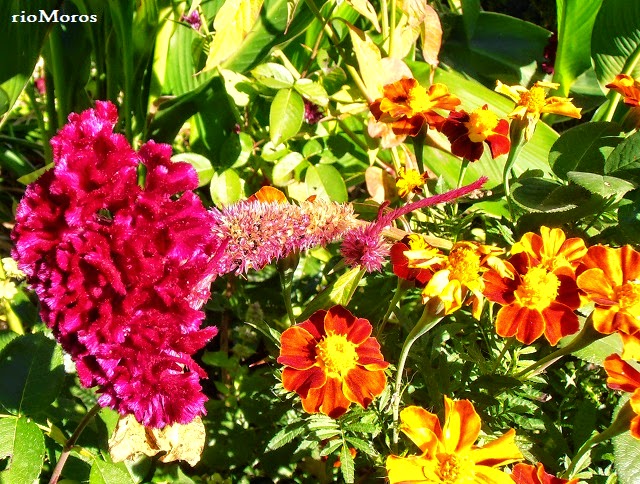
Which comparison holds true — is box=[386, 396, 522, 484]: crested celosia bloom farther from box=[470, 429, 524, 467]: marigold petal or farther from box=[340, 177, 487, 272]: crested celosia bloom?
box=[340, 177, 487, 272]: crested celosia bloom

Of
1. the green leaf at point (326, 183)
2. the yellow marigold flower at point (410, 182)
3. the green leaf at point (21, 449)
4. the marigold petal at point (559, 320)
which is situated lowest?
the green leaf at point (21, 449)

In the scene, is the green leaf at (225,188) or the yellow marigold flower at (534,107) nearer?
the yellow marigold flower at (534,107)

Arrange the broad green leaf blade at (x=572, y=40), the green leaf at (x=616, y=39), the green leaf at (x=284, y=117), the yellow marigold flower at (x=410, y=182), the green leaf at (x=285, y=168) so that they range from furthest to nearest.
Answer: the broad green leaf blade at (x=572, y=40) < the green leaf at (x=616, y=39) < the green leaf at (x=285, y=168) < the green leaf at (x=284, y=117) < the yellow marigold flower at (x=410, y=182)

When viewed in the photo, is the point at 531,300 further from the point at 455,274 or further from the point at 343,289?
the point at 343,289

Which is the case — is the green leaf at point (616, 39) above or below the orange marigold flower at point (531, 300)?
above

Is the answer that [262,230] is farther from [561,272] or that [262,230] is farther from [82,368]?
[561,272]

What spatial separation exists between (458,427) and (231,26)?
25.7 inches

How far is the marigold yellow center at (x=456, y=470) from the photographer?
0.69 meters

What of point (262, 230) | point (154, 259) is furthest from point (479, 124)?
point (154, 259)

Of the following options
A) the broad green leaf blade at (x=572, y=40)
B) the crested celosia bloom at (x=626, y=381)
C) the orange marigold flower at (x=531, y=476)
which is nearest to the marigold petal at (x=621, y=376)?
the crested celosia bloom at (x=626, y=381)

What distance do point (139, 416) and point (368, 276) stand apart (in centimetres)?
56

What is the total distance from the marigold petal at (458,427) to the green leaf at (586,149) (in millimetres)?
531

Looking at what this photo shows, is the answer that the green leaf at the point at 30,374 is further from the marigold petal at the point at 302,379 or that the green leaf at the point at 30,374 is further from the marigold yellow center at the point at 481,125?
the marigold yellow center at the point at 481,125

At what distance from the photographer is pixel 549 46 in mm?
1791
